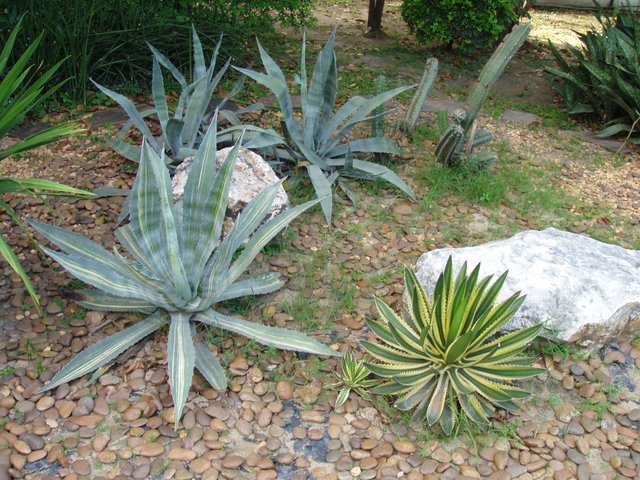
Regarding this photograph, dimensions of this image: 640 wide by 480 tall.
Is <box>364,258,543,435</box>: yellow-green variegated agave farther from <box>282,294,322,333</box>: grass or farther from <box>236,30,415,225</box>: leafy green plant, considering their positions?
<box>236,30,415,225</box>: leafy green plant

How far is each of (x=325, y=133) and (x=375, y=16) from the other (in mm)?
3279

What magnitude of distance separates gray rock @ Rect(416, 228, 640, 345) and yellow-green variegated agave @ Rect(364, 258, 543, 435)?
300mm

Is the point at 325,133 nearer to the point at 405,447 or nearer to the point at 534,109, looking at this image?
the point at 405,447

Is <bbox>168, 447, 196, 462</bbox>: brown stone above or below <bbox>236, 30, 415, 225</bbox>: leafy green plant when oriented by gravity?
below

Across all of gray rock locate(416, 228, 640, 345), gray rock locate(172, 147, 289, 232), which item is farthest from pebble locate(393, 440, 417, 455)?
gray rock locate(172, 147, 289, 232)

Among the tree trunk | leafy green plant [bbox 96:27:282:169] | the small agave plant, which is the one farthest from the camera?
the tree trunk

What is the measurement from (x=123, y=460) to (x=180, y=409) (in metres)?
0.29

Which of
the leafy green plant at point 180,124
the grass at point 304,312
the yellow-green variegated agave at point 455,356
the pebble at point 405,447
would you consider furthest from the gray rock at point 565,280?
the leafy green plant at point 180,124

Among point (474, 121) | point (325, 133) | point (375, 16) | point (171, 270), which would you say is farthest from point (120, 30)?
point (375, 16)

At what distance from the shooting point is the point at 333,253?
11.8 ft

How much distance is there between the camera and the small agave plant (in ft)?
8.83

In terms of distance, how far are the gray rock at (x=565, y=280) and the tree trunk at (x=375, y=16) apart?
14.0 feet

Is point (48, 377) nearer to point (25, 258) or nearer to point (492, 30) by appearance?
point (25, 258)

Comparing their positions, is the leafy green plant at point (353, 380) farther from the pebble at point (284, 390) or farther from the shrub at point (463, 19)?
the shrub at point (463, 19)
